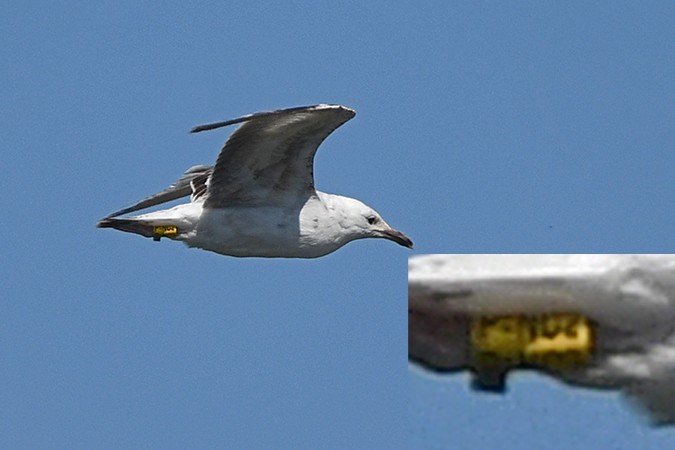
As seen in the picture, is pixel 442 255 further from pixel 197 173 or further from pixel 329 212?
pixel 197 173

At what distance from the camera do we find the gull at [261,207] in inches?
650

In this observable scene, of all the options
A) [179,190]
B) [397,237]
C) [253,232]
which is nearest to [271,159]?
[253,232]

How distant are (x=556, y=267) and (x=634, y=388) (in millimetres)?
1104

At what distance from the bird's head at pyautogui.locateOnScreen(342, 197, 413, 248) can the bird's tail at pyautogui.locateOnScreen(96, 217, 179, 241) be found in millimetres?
2136

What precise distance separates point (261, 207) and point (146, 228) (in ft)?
4.30

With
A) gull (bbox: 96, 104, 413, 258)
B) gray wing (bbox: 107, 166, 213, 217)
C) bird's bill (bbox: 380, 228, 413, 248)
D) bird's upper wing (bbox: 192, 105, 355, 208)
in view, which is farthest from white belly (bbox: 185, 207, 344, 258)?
gray wing (bbox: 107, 166, 213, 217)

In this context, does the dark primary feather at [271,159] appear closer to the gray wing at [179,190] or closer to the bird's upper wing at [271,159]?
the bird's upper wing at [271,159]

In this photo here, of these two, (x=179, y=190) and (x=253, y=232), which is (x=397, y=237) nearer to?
(x=253, y=232)

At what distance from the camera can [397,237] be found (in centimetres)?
1841

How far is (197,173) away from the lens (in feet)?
64.1

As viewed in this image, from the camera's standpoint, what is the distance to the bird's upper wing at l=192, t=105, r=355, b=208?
16.2 metres

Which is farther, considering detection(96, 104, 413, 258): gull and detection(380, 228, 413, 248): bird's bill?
detection(380, 228, 413, 248): bird's bill

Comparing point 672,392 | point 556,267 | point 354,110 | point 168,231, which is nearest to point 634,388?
point 672,392

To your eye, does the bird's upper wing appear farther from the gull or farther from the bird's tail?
the bird's tail
